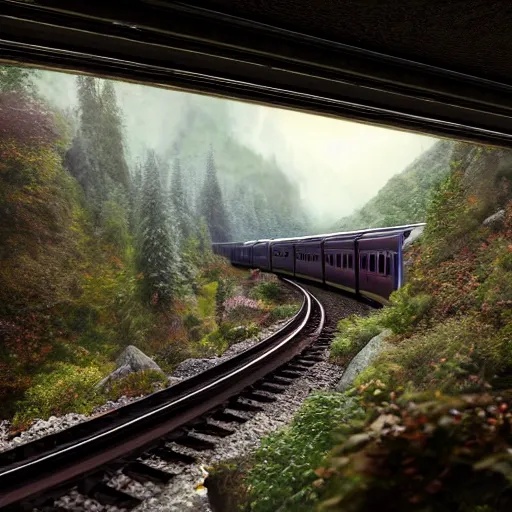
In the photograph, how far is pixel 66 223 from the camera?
2834 mm

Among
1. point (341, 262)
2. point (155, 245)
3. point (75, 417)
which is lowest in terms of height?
point (75, 417)

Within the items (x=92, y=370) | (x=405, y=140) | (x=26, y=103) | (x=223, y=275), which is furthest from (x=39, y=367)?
(x=405, y=140)

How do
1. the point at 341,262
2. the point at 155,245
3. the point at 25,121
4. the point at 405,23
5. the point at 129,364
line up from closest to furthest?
A: the point at 405,23 < the point at 129,364 < the point at 25,121 < the point at 155,245 < the point at 341,262

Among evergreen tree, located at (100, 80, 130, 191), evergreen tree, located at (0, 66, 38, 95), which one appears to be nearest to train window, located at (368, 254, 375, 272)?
evergreen tree, located at (100, 80, 130, 191)

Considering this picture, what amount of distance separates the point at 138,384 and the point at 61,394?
0.41 m

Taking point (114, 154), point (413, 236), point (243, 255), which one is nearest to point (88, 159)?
point (114, 154)

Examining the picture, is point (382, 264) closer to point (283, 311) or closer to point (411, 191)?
point (411, 191)

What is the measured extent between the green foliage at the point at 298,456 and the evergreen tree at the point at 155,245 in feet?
3.67

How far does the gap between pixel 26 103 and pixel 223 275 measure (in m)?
1.63

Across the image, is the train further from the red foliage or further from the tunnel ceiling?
the tunnel ceiling

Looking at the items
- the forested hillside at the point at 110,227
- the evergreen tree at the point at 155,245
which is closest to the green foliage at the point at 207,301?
the forested hillside at the point at 110,227

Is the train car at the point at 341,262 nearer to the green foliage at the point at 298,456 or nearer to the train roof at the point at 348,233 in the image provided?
the train roof at the point at 348,233

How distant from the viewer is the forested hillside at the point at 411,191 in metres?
2.92

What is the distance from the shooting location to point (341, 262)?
3668 mm
